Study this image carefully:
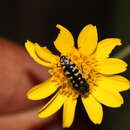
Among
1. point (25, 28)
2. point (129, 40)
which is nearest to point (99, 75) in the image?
point (129, 40)

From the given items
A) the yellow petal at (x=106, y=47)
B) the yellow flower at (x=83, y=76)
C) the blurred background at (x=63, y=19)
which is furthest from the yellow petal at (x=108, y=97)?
the blurred background at (x=63, y=19)

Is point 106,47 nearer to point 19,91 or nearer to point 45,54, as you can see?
point 45,54

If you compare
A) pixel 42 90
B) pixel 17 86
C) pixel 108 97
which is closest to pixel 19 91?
pixel 17 86

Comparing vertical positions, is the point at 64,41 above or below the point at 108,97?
above

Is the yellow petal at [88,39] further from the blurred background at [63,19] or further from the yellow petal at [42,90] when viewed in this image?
the blurred background at [63,19]

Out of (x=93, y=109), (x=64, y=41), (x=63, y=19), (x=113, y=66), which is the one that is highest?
(x=63, y=19)
